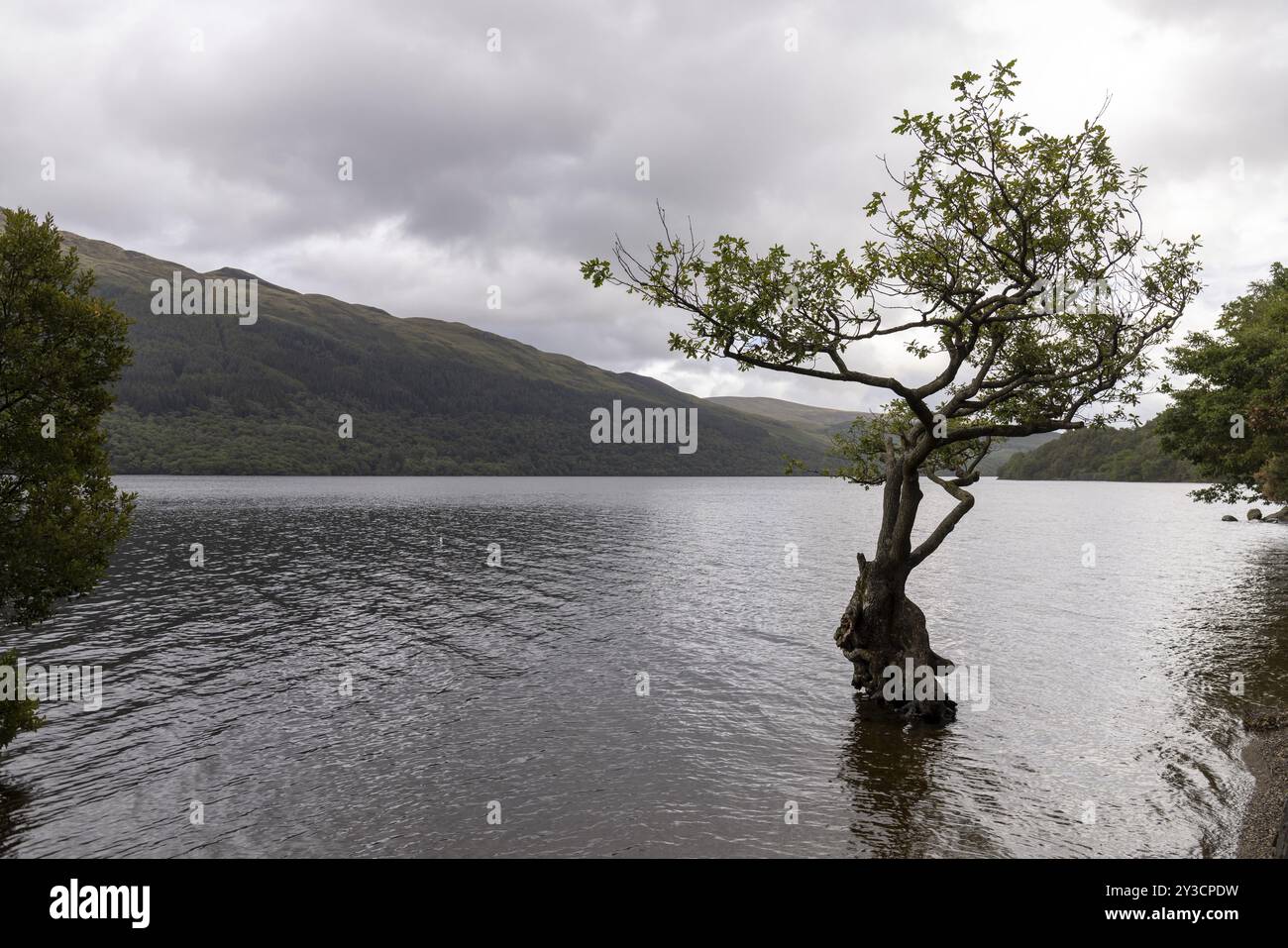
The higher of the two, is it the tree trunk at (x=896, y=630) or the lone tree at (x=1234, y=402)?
the lone tree at (x=1234, y=402)

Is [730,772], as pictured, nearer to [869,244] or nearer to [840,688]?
[840,688]

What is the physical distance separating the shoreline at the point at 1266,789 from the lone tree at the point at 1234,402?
2161cm

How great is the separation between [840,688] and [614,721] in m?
10.6

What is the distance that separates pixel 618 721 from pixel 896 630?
11.3m

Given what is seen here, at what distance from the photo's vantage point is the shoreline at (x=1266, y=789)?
15.3 m

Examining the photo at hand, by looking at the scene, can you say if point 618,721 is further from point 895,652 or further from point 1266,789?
point 1266,789

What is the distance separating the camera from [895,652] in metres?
26.2

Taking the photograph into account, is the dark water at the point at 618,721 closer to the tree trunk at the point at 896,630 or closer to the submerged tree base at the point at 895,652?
the submerged tree base at the point at 895,652

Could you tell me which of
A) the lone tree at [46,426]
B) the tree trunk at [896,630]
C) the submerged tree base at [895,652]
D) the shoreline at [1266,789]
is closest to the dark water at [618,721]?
the shoreline at [1266,789]

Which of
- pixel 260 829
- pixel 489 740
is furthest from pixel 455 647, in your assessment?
pixel 260 829

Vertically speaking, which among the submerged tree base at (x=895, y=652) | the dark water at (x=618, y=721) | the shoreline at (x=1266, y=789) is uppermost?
the submerged tree base at (x=895, y=652)

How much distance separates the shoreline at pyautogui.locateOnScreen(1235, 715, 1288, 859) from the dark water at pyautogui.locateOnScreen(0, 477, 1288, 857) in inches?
19.7

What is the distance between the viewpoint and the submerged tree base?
25.4m
